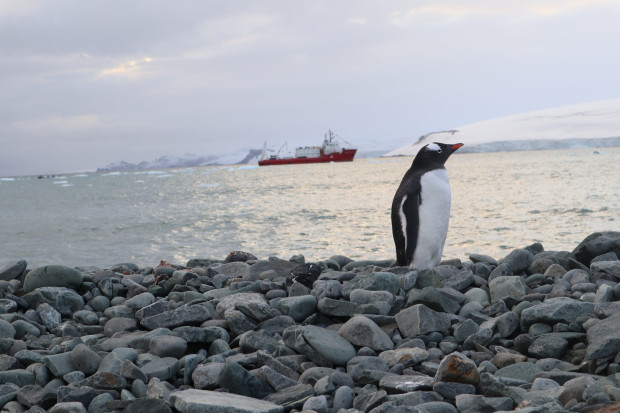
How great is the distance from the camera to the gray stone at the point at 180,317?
119 inches

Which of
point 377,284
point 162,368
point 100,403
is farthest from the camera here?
point 377,284

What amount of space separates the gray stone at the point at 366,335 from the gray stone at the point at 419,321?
14 centimetres

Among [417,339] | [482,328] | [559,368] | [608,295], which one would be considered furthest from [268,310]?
[608,295]

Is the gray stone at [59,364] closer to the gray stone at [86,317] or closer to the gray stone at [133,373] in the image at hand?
the gray stone at [133,373]

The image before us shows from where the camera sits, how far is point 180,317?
3.03 m

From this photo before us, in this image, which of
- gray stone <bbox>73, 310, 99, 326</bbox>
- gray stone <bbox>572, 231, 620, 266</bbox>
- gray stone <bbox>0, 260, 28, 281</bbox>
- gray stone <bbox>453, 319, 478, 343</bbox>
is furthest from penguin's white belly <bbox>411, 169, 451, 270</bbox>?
gray stone <bbox>0, 260, 28, 281</bbox>

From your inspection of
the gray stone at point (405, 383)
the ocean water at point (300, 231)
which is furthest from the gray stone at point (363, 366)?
the ocean water at point (300, 231)

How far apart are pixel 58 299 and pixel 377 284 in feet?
6.85

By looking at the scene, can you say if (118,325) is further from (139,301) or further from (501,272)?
(501,272)

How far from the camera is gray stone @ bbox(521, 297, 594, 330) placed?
2637 millimetres

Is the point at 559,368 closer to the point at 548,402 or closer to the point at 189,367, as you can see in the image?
the point at 548,402

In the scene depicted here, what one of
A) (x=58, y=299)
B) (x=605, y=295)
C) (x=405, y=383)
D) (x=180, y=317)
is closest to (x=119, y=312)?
(x=58, y=299)

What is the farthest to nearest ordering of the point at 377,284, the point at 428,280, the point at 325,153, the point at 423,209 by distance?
Answer: the point at 325,153, the point at 423,209, the point at 428,280, the point at 377,284

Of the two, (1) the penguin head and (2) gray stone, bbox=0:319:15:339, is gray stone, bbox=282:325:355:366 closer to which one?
(2) gray stone, bbox=0:319:15:339
